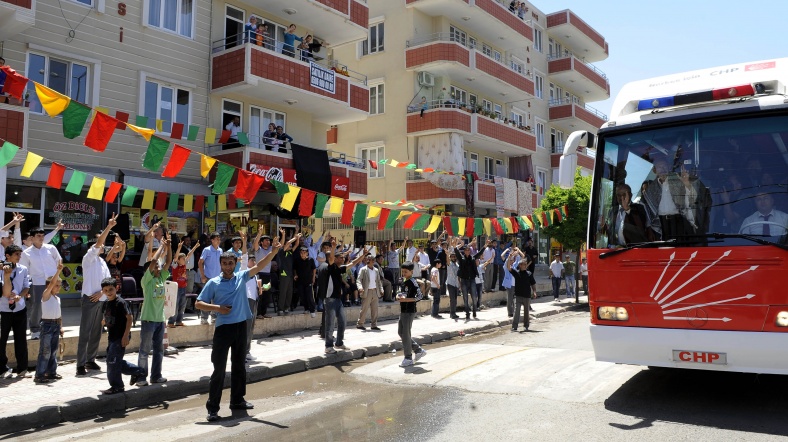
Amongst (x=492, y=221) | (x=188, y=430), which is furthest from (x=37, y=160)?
Answer: (x=492, y=221)

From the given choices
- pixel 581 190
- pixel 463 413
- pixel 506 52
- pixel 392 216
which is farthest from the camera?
pixel 506 52

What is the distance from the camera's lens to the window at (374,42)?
29594 mm

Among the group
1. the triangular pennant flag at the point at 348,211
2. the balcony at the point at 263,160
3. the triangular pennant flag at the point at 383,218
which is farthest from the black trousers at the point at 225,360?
the balcony at the point at 263,160

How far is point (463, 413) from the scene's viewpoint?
264 inches

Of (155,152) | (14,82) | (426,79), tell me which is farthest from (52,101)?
(426,79)

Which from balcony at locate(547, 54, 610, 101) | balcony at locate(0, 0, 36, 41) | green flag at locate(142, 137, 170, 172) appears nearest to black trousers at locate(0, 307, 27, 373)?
green flag at locate(142, 137, 170, 172)

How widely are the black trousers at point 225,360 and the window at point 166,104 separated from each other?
11.2 m

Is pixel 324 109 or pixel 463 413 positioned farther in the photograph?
pixel 324 109

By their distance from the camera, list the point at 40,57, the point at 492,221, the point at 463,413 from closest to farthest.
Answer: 1. the point at 463,413
2. the point at 40,57
3. the point at 492,221

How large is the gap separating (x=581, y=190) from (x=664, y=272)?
1905 centimetres

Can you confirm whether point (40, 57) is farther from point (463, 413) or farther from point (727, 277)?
point (727, 277)

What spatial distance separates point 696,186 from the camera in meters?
6.48

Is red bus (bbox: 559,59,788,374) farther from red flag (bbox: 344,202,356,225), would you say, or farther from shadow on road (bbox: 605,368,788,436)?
red flag (bbox: 344,202,356,225)

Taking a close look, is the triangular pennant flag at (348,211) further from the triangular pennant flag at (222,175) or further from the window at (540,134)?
the window at (540,134)
